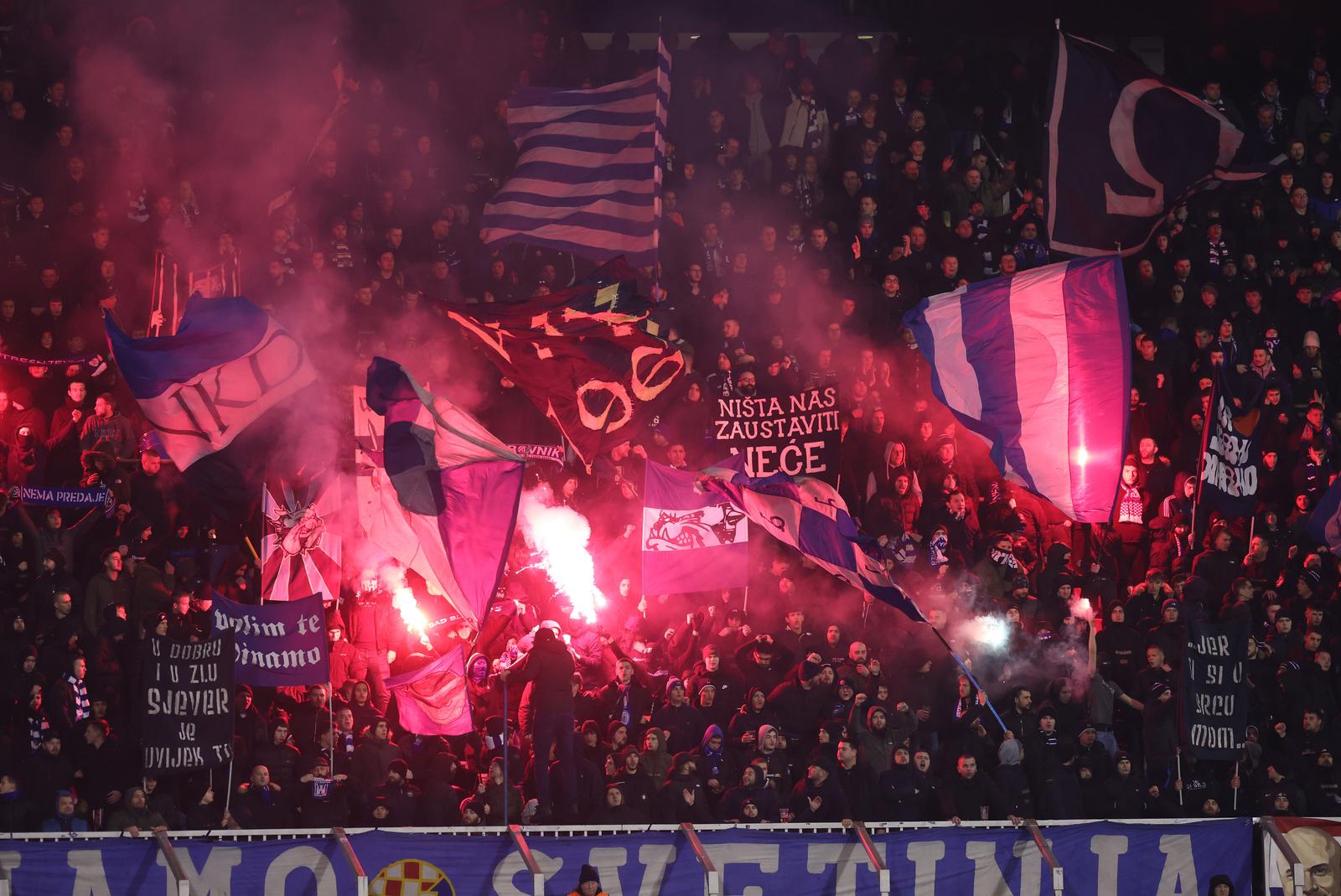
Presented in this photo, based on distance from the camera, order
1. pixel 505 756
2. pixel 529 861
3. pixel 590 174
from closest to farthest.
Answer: pixel 529 861
pixel 505 756
pixel 590 174

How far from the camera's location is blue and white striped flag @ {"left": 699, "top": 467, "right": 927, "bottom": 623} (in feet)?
44.9

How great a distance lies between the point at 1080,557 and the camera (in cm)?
1722

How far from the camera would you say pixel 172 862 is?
12.7 meters

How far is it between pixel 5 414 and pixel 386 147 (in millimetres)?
5073

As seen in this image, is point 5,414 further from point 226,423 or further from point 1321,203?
point 1321,203

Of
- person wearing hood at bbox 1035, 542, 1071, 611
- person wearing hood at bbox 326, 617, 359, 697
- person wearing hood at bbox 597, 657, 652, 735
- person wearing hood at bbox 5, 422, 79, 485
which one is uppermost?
person wearing hood at bbox 5, 422, 79, 485

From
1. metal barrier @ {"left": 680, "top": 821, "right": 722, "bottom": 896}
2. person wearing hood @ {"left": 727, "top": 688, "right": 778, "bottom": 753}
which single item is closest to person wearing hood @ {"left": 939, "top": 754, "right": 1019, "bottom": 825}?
person wearing hood @ {"left": 727, "top": 688, "right": 778, "bottom": 753}

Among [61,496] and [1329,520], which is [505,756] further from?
[1329,520]

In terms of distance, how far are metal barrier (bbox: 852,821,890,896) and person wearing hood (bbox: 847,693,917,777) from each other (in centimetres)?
154

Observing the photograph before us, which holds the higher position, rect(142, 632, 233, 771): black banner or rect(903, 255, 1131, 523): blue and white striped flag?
rect(903, 255, 1131, 523): blue and white striped flag

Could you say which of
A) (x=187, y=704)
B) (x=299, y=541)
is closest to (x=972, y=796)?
(x=299, y=541)

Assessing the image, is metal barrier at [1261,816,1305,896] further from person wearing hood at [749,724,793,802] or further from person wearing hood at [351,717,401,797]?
person wearing hood at [351,717,401,797]

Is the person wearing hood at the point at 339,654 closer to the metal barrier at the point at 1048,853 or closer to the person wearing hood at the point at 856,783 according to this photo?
the person wearing hood at the point at 856,783

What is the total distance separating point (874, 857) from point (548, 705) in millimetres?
2836
